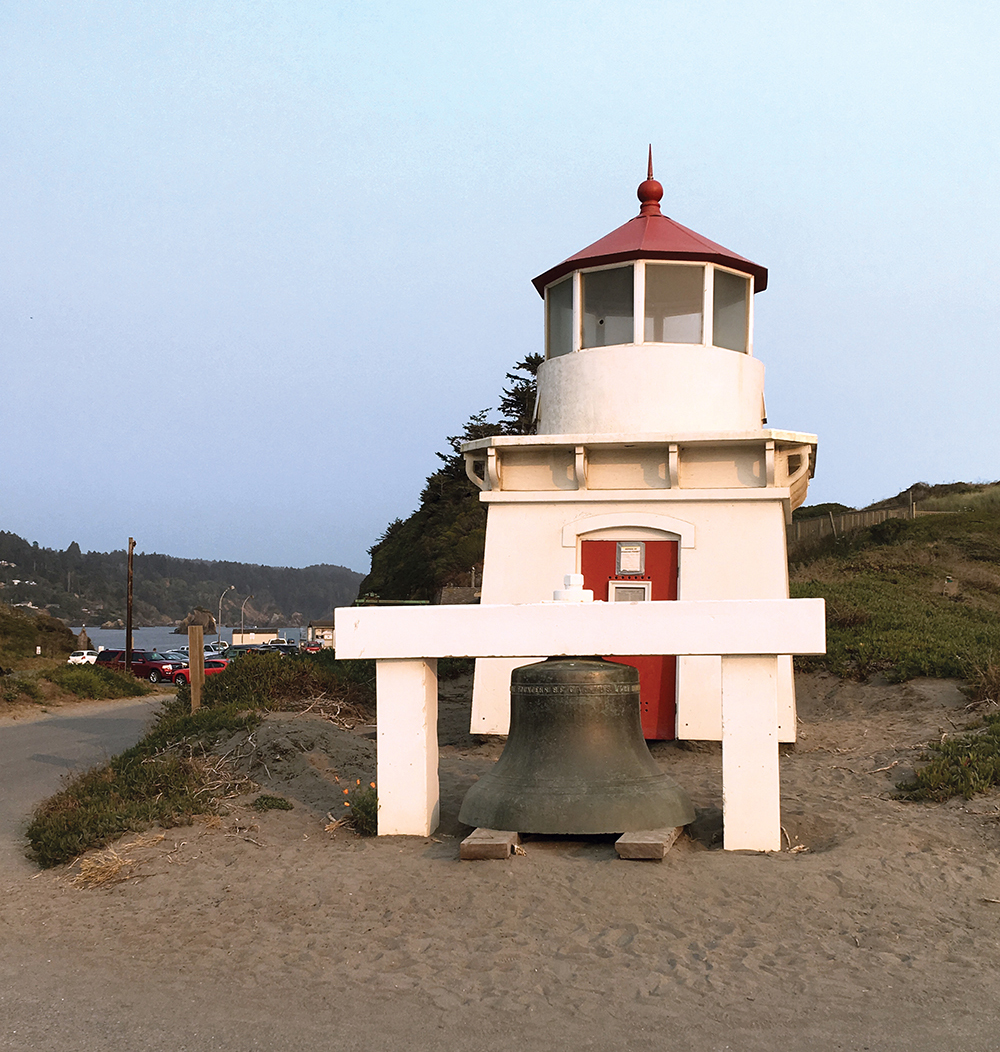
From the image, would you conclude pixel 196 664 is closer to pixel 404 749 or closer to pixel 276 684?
pixel 276 684

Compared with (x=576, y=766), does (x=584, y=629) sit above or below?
above

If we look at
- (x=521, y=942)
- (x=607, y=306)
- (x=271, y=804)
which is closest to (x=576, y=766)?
(x=521, y=942)

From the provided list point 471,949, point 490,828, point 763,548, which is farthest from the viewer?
point 763,548

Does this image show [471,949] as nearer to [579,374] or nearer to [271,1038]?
[271,1038]

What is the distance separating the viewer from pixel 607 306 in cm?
1314

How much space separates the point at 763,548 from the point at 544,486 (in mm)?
2702

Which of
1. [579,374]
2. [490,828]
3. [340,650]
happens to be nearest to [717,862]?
[490,828]

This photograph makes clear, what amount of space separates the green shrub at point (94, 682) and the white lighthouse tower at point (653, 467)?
18.3m

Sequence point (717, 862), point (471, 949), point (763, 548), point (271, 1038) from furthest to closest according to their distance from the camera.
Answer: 1. point (763, 548)
2. point (717, 862)
3. point (471, 949)
4. point (271, 1038)

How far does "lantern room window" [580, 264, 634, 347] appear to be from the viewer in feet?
42.5

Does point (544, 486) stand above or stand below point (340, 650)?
above

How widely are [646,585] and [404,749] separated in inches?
198

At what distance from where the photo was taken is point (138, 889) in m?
7.48

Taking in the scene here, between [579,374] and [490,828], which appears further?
[579,374]
